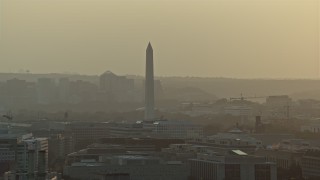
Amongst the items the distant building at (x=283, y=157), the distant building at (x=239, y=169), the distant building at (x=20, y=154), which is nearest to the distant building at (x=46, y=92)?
the distant building at (x=20, y=154)

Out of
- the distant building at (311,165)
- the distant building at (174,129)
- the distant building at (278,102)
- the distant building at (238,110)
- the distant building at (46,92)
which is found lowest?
the distant building at (311,165)

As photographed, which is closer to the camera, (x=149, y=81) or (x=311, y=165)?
(x=311, y=165)

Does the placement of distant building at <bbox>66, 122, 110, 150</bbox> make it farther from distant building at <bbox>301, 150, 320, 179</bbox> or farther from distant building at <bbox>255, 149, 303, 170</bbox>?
distant building at <bbox>301, 150, 320, 179</bbox>

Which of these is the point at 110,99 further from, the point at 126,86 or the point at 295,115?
the point at 295,115

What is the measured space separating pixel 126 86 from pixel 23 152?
118ft

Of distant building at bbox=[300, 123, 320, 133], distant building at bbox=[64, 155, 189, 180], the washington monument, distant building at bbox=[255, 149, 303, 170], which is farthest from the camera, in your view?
the washington monument

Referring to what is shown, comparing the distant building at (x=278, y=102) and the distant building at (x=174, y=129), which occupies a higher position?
the distant building at (x=278, y=102)

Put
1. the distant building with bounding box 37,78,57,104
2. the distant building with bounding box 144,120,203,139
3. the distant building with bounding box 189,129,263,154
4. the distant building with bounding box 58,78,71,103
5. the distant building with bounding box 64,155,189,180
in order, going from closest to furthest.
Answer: the distant building with bounding box 64,155,189,180
the distant building with bounding box 189,129,263,154
the distant building with bounding box 144,120,203,139
the distant building with bounding box 37,78,57,104
the distant building with bounding box 58,78,71,103

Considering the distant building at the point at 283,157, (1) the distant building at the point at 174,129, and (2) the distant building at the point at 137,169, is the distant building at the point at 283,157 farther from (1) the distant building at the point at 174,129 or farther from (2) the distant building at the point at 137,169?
(1) the distant building at the point at 174,129

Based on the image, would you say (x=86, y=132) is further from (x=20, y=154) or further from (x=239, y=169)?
(x=239, y=169)

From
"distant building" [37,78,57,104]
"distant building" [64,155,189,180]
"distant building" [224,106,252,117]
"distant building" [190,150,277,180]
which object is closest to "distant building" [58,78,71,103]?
"distant building" [37,78,57,104]

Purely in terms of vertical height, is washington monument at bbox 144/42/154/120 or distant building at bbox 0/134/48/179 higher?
washington monument at bbox 144/42/154/120

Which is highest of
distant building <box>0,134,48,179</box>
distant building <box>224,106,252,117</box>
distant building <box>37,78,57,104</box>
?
distant building <box>37,78,57,104</box>

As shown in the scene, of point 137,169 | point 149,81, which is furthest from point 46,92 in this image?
point 137,169
